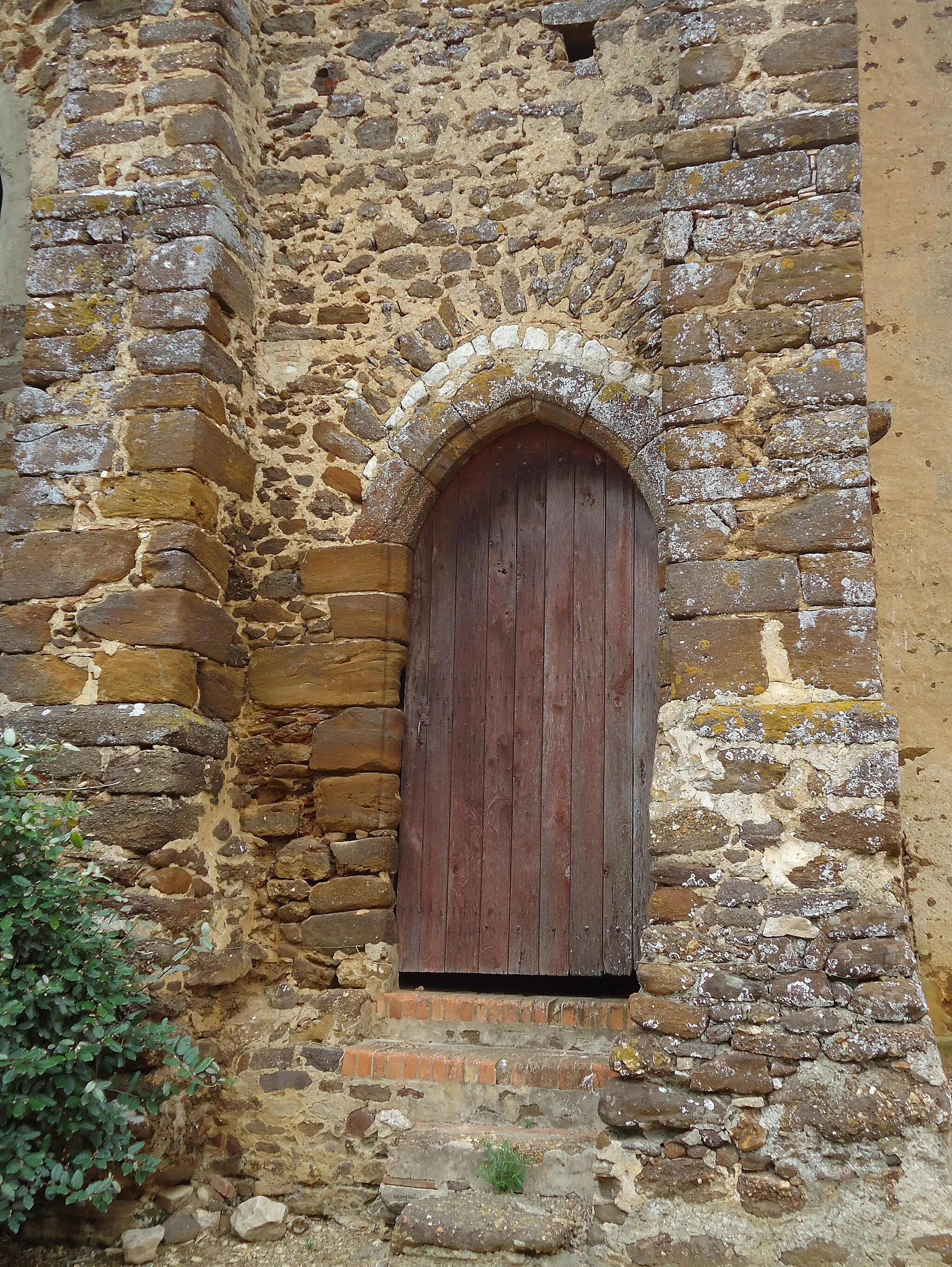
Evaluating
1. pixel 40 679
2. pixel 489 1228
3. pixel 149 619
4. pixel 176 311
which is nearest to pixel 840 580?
pixel 489 1228

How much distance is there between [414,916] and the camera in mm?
4066

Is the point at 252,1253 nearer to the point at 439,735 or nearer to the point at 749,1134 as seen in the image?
the point at 749,1134

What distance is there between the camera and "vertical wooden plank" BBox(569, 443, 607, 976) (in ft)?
12.7

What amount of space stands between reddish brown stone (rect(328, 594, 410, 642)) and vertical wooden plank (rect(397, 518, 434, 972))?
0.43ft

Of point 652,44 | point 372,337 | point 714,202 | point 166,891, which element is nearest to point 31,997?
point 166,891

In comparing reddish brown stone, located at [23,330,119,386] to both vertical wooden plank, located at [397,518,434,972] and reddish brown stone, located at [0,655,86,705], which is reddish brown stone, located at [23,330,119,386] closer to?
reddish brown stone, located at [0,655,86,705]

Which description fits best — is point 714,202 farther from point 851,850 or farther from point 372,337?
point 851,850

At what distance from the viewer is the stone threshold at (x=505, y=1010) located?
3641 millimetres

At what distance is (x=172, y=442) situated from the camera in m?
3.91

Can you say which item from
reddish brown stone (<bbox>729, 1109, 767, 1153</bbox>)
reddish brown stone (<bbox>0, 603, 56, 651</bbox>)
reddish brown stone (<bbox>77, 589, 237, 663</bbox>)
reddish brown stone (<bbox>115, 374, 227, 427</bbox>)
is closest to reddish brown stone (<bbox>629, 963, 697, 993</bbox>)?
reddish brown stone (<bbox>729, 1109, 767, 1153</bbox>)

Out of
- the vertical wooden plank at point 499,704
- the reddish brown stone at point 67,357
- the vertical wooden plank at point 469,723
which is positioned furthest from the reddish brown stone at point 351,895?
the reddish brown stone at point 67,357

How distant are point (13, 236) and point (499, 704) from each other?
284 cm

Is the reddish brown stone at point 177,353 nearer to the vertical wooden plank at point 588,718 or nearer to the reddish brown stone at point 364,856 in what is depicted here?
the vertical wooden plank at point 588,718

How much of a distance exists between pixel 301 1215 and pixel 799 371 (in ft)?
10.3
